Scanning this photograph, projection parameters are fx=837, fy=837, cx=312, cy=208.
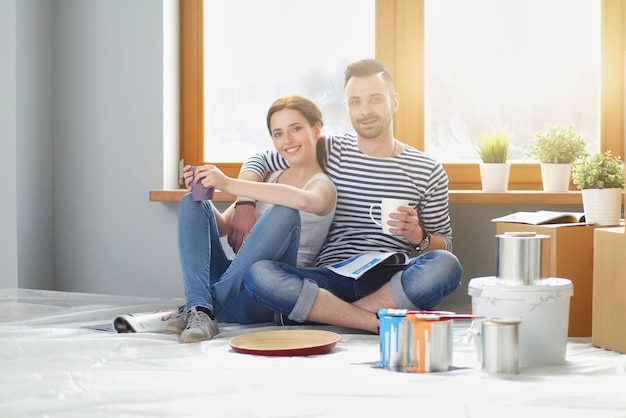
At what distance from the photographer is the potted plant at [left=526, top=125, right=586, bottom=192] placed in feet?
8.63

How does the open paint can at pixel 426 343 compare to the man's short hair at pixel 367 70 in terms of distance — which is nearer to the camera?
the open paint can at pixel 426 343

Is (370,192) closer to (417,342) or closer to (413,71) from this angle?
(413,71)

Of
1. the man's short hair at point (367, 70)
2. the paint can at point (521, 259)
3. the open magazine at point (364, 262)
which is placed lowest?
the open magazine at point (364, 262)

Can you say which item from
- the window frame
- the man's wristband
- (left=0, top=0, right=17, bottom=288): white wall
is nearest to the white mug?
the man's wristband

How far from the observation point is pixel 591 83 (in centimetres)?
286

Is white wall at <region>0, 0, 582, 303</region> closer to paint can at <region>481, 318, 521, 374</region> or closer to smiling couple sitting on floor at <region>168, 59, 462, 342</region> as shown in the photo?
smiling couple sitting on floor at <region>168, 59, 462, 342</region>

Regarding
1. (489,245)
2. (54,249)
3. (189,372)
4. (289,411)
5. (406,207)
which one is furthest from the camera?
(54,249)

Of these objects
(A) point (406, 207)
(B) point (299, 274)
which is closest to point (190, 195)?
(B) point (299, 274)

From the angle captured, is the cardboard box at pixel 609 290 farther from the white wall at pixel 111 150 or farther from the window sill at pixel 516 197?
the white wall at pixel 111 150

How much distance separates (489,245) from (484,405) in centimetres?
144

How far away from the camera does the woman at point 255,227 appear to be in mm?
2156

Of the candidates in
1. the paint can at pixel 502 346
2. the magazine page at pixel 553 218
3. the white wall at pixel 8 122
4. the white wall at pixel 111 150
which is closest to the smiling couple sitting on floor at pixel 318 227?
the magazine page at pixel 553 218

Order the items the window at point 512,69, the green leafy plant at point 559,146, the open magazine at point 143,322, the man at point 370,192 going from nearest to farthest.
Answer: the open magazine at point 143,322, the man at point 370,192, the green leafy plant at point 559,146, the window at point 512,69

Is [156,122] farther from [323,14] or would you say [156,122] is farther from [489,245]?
[489,245]
